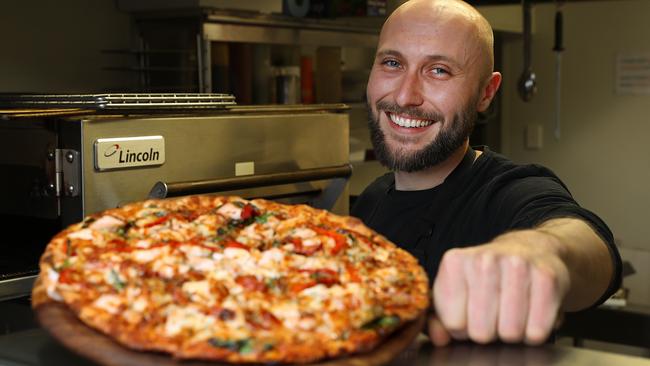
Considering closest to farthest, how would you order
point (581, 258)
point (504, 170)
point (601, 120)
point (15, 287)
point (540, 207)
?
1. point (581, 258)
2. point (540, 207)
3. point (15, 287)
4. point (504, 170)
5. point (601, 120)

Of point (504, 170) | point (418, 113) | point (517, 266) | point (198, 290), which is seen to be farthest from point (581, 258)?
point (418, 113)

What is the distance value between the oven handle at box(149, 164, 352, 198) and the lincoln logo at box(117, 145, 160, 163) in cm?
7

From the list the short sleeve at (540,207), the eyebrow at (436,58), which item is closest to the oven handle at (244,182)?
the eyebrow at (436,58)

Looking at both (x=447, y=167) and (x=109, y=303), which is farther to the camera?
(x=447, y=167)

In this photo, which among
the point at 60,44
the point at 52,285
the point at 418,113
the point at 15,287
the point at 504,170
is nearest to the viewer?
the point at 52,285

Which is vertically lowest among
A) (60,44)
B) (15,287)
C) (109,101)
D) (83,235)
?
(15,287)

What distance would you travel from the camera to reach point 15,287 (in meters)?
1.67

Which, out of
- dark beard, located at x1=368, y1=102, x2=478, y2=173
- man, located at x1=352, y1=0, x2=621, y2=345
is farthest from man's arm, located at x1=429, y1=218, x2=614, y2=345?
dark beard, located at x1=368, y1=102, x2=478, y2=173

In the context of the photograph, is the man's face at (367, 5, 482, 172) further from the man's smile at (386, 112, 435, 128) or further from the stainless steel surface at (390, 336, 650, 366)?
the stainless steel surface at (390, 336, 650, 366)

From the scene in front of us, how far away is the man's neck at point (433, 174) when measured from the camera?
1911 mm

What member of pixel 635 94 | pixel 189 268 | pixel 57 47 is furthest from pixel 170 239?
pixel 635 94

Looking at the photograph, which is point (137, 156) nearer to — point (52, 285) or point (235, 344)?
point (52, 285)

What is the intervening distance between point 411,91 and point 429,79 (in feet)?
0.16

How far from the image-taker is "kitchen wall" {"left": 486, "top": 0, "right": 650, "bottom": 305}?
13.6 feet
